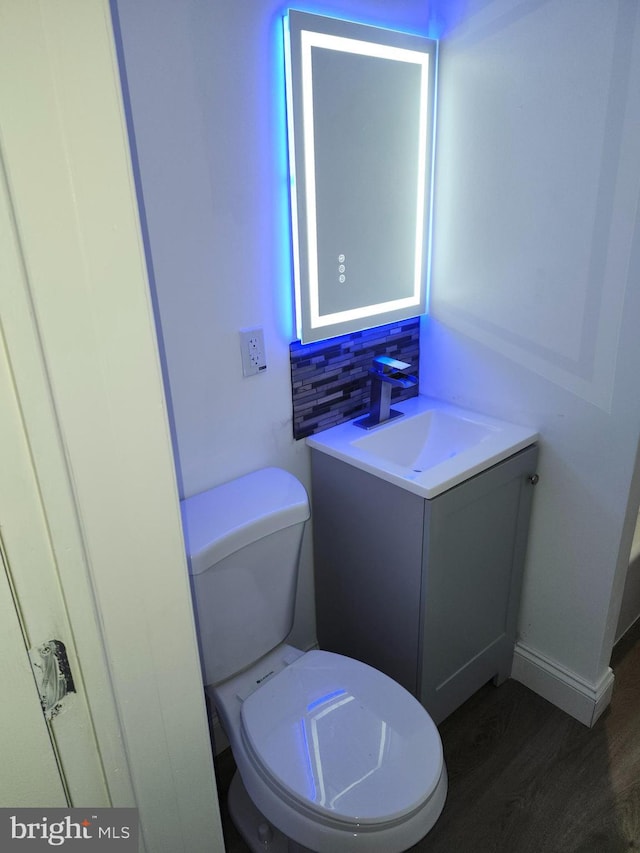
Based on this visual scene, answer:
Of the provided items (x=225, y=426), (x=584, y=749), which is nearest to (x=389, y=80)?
(x=225, y=426)

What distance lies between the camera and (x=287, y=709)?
4.25ft

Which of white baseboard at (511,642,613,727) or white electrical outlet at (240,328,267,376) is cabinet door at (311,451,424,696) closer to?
white electrical outlet at (240,328,267,376)

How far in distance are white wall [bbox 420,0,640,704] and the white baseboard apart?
3cm

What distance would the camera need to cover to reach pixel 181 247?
1.27m

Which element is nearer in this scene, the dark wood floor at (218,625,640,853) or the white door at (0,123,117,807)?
the white door at (0,123,117,807)

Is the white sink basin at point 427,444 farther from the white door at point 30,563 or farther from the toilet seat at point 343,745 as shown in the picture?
the white door at point 30,563

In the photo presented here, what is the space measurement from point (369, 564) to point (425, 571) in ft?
0.66

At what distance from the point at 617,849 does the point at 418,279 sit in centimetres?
156

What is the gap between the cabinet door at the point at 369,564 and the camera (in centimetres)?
148

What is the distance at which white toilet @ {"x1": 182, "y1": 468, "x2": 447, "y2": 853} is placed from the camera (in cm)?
111

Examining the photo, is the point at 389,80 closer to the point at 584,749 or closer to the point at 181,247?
the point at 181,247

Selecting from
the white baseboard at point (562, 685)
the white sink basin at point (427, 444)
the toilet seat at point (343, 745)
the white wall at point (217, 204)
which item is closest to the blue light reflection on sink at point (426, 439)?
the white sink basin at point (427, 444)

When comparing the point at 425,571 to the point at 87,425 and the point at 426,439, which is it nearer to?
the point at 426,439

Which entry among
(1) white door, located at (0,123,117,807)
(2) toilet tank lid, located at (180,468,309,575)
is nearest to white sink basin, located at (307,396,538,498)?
(2) toilet tank lid, located at (180,468,309,575)
